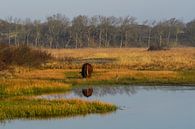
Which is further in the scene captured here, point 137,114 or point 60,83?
point 60,83

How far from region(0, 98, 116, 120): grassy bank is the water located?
0.72m

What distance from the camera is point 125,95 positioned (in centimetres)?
3053

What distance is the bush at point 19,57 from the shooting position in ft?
128

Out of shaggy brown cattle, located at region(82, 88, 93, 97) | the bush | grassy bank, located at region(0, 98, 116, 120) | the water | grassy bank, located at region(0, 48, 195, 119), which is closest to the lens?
the water

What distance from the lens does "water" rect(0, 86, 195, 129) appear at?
68.5ft

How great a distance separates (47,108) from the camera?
2328cm

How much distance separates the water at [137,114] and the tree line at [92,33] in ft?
242

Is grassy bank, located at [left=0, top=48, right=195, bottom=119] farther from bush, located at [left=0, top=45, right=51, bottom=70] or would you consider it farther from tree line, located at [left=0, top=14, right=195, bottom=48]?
tree line, located at [left=0, top=14, right=195, bottom=48]

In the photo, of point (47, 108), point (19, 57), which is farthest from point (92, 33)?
point (47, 108)

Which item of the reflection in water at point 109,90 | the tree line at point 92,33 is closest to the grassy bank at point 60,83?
the reflection in water at point 109,90

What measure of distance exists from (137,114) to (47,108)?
150 inches

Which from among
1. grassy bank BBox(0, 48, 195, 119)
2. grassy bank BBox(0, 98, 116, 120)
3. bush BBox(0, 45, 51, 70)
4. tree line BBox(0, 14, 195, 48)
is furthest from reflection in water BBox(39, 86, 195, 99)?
tree line BBox(0, 14, 195, 48)

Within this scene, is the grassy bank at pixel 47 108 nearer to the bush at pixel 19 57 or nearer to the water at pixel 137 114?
the water at pixel 137 114

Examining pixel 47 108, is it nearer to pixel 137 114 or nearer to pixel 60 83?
pixel 137 114
